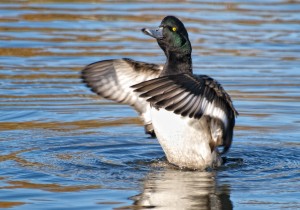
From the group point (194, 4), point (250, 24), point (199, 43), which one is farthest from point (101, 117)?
point (194, 4)

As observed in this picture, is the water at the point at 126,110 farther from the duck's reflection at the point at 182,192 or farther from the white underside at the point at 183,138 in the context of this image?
the white underside at the point at 183,138

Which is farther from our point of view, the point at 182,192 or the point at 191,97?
the point at 191,97

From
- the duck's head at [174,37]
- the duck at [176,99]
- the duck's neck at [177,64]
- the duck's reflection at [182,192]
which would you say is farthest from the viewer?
the duck's head at [174,37]

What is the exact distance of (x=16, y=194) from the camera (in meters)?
8.22

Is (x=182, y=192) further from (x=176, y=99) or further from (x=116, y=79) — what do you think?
(x=116, y=79)

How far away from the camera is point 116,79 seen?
10.3 metres

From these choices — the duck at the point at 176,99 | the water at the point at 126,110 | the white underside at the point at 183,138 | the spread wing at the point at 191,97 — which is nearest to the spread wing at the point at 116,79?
the duck at the point at 176,99

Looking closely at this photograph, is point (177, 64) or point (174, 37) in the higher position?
point (174, 37)

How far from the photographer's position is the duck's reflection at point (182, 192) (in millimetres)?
8031

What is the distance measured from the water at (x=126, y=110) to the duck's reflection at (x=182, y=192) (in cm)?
1

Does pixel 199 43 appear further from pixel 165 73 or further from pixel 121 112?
pixel 165 73

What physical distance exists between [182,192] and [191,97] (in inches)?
33.7

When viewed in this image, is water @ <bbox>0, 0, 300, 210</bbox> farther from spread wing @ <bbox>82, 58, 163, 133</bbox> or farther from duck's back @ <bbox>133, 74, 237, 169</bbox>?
spread wing @ <bbox>82, 58, 163, 133</bbox>

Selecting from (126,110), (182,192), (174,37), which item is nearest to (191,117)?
(182,192)
